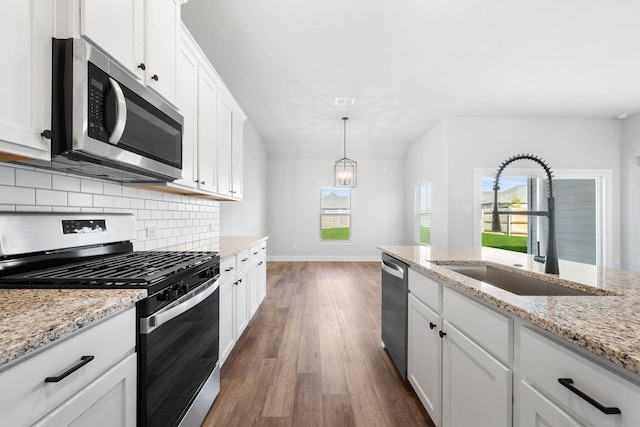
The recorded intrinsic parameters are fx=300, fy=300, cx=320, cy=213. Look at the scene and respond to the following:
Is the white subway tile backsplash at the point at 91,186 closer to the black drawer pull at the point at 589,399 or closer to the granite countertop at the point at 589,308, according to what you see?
the granite countertop at the point at 589,308

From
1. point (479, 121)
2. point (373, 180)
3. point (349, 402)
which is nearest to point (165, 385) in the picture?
point (349, 402)

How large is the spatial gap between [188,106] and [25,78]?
128cm

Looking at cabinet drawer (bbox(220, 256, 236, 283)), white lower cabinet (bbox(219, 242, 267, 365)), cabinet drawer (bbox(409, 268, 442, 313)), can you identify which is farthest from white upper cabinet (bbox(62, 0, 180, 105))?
cabinet drawer (bbox(409, 268, 442, 313))

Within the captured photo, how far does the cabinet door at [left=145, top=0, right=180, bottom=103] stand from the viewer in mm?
1521

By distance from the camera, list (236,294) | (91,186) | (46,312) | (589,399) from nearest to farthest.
A: (589,399), (46,312), (91,186), (236,294)

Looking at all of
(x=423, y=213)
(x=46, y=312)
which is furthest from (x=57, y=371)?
(x=423, y=213)

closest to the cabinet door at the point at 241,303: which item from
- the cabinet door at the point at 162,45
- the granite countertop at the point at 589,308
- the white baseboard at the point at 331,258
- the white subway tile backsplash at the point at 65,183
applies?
the white subway tile backsplash at the point at 65,183

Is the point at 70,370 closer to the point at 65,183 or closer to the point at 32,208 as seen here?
the point at 32,208

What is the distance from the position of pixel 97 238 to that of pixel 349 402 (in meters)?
1.75

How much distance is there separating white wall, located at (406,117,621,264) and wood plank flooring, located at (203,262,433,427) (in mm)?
2460

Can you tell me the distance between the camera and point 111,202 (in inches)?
69.6

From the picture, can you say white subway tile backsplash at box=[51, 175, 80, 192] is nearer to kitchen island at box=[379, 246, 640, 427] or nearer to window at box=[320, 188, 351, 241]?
kitchen island at box=[379, 246, 640, 427]

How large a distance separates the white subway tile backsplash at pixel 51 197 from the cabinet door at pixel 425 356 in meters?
1.91

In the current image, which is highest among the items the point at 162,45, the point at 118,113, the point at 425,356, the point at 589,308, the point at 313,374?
the point at 162,45
